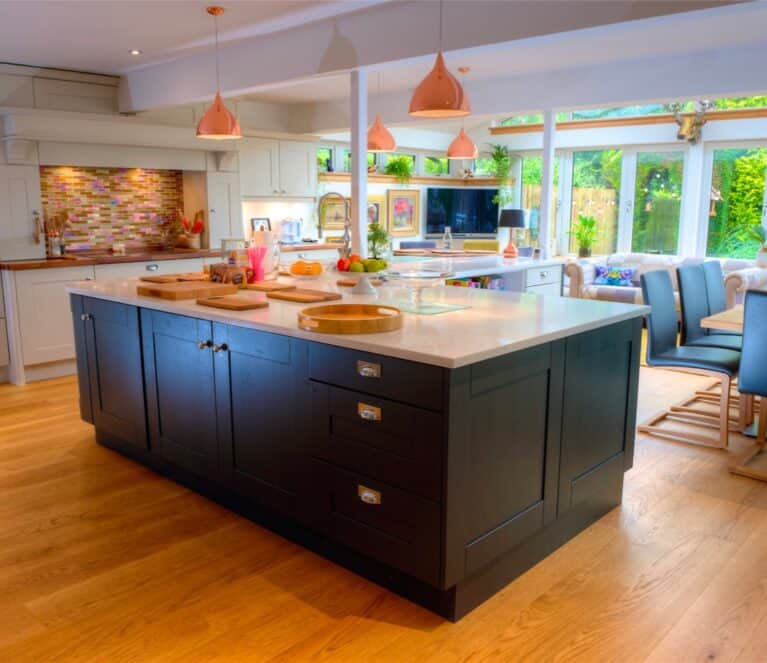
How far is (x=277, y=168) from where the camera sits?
7625 mm

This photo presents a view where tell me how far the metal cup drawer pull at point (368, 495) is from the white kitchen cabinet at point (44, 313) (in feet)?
12.6

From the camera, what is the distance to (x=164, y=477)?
3447 mm

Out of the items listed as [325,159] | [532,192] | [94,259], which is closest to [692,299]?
[94,259]

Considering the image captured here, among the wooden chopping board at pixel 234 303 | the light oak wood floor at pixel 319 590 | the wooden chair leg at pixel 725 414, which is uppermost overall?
the wooden chopping board at pixel 234 303

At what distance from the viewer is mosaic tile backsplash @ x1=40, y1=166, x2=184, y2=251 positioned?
5.94 metres

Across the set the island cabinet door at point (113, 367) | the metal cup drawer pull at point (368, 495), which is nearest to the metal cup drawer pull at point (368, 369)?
the metal cup drawer pull at point (368, 495)

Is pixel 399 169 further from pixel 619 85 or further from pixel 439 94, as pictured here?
pixel 439 94

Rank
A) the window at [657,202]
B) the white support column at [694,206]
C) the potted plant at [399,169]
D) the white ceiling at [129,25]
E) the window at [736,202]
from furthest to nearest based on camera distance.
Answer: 1. the potted plant at [399,169]
2. the window at [657,202]
3. the white support column at [694,206]
4. the window at [736,202]
5. the white ceiling at [129,25]

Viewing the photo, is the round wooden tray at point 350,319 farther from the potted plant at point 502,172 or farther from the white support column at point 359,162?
the potted plant at point 502,172

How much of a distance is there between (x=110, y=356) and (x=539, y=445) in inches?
91.8

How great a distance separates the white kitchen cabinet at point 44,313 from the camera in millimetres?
5230

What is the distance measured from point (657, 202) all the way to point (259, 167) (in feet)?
16.4

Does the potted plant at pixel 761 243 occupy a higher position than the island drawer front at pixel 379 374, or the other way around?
the potted plant at pixel 761 243

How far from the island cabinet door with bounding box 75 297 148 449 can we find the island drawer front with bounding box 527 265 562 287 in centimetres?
331
